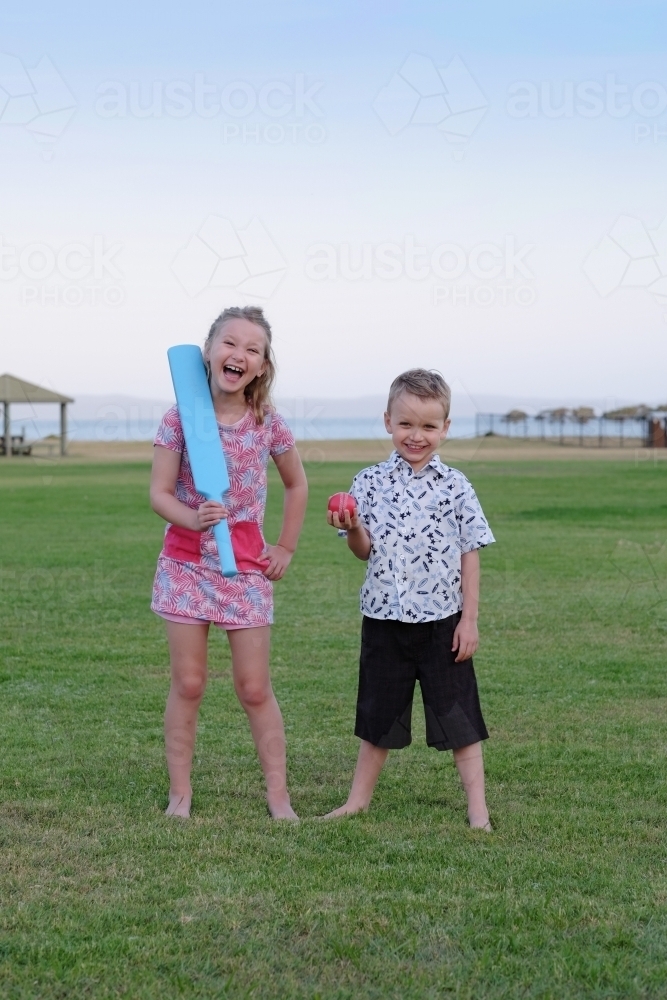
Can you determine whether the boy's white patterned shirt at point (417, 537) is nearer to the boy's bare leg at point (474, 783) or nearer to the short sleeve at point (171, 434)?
the boy's bare leg at point (474, 783)

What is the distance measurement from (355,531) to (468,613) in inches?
17.9

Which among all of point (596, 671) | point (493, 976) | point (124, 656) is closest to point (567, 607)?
point (596, 671)

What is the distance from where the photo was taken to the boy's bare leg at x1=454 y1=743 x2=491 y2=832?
3.98 metres

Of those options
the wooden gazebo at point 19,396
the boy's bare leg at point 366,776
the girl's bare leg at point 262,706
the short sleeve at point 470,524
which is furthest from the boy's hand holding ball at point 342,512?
the wooden gazebo at point 19,396

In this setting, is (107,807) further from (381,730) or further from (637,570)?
(637,570)

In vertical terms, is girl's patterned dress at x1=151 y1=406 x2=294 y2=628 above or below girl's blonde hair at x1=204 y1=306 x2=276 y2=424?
below

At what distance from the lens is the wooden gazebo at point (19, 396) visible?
132 feet

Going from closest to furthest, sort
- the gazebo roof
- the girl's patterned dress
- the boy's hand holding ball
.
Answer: the boy's hand holding ball
the girl's patterned dress
the gazebo roof

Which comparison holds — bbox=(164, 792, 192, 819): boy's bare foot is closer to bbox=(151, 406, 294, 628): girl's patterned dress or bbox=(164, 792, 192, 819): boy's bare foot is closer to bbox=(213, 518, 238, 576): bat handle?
bbox=(151, 406, 294, 628): girl's patterned dress

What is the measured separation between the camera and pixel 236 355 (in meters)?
4.18

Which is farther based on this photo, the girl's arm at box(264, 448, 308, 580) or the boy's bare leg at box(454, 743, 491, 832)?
the girl's arm at box(264, 448, 308, 580)

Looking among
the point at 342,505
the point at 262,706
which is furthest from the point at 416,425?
the point at 262,706

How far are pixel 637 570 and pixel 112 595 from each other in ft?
15.0

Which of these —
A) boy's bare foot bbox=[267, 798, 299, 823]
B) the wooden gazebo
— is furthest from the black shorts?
the wooden gazebo
